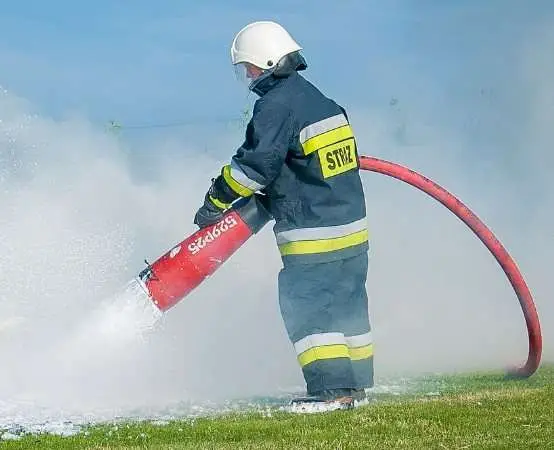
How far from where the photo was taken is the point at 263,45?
7914 millimetres

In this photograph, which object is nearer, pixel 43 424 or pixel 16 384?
pixel 43 424

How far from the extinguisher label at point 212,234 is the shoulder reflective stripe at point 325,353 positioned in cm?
121

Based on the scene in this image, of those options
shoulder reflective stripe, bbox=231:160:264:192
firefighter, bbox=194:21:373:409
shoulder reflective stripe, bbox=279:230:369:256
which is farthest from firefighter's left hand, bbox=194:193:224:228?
shoulder reflective stripe, bbox=279:230:369:256

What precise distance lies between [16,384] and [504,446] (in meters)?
4.65

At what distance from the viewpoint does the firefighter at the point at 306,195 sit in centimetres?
751

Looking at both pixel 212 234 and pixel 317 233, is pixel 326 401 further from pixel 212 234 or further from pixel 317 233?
pixel 212 234

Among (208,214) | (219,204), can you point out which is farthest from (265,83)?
(208,214)

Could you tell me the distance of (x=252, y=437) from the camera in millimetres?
5961

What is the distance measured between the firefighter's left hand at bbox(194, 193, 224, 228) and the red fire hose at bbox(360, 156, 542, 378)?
1666 millimetres

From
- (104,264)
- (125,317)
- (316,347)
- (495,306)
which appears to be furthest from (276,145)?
(495,306)

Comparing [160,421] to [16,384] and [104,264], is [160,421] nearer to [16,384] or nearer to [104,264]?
[16,384]

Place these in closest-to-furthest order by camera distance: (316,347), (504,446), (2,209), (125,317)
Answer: (504,446) → (316,347) → (125,317) → (2,209)

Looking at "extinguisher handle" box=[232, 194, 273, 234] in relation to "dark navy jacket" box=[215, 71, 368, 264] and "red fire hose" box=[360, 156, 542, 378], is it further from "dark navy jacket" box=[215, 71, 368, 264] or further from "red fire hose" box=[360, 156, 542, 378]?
"red fire hose" box=[360, 156, 542, 378]

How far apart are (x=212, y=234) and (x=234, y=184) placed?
2.59 feet
